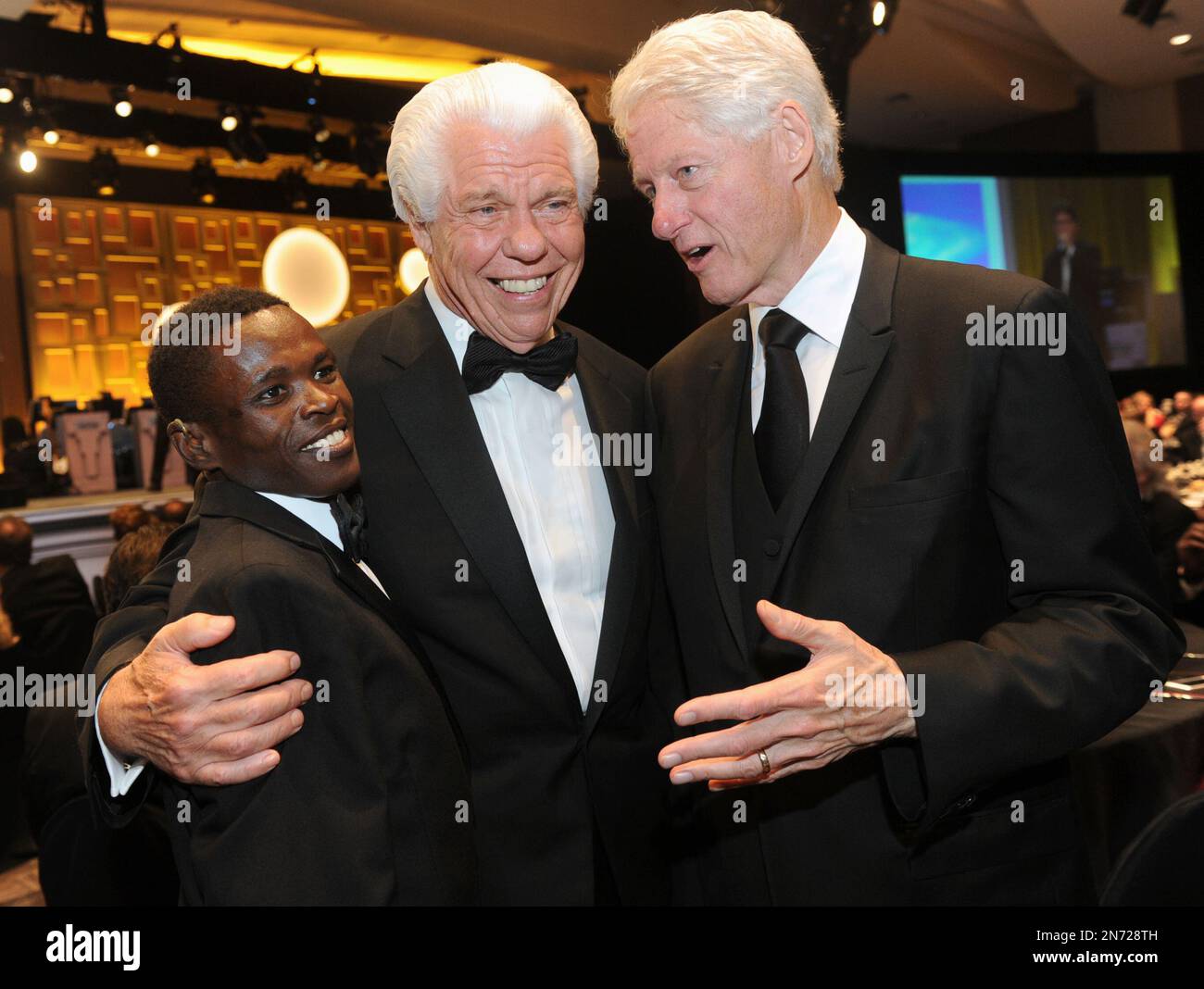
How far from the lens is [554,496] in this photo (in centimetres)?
190

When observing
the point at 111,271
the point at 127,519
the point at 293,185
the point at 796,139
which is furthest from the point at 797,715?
the point at 111,271

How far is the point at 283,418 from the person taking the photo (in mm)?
1546

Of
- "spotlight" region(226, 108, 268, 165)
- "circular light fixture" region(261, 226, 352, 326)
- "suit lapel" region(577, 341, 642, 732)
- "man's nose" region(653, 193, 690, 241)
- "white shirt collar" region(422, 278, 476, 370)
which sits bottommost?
"suit lapel" region(577, 341, 642, 732)

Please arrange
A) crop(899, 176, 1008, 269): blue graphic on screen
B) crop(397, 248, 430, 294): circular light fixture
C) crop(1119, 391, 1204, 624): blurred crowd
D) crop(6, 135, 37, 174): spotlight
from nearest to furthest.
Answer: crop(1119, 391, 1204, 624): blurred crowd → crop(6, 135, 37, 174): spotlight → crop(899, 176, 1008, 269): blue graphic on screen → crop(397, 248, 430, 294): circular light fixture

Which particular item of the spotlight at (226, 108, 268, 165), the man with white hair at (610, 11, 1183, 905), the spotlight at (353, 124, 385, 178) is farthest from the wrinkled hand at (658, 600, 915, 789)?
the spotlight at (353, 124, 385, 178)

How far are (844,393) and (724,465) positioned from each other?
0.78ft

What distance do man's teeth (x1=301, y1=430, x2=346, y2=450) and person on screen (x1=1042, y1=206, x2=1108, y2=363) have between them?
9.87m

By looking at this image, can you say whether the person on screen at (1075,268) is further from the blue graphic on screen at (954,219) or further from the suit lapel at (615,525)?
the suit lapel at (615,525)

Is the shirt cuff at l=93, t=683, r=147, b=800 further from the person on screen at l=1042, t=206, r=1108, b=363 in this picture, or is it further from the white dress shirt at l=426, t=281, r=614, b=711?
the person on screen at l=1042, t=206, r=1108, b=363

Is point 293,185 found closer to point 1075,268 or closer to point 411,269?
point 411,269

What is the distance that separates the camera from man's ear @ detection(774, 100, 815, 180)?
5.65 ft

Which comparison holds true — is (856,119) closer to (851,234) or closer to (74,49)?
(74,49)

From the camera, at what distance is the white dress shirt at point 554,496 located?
1854 mm
